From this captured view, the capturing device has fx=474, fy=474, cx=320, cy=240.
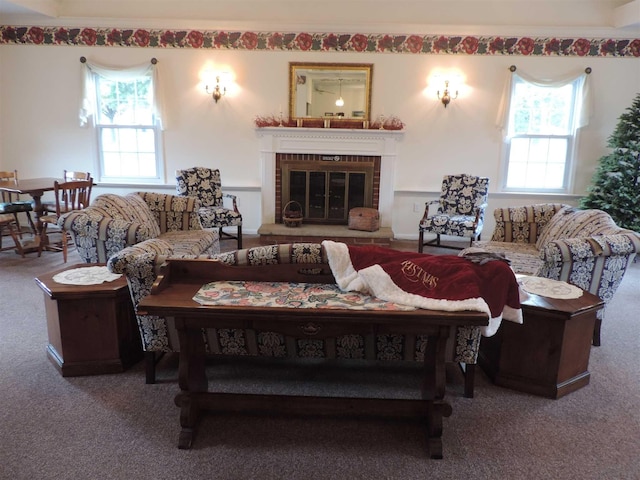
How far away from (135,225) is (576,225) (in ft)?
10.8

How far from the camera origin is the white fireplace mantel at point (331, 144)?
19.5 feet

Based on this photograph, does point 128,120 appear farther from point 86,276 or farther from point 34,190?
point 86,276

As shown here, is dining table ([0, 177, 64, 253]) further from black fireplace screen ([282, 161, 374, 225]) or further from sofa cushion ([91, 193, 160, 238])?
black fireplace screen ([282, 161, 374, 225])

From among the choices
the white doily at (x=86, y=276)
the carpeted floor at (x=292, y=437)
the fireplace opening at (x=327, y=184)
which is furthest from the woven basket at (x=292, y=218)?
the carpeted floor at (x=292, y=437)

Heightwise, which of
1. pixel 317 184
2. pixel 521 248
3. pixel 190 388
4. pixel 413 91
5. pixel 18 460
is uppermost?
pixel 413 91

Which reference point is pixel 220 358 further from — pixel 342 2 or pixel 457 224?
pixel 342 2

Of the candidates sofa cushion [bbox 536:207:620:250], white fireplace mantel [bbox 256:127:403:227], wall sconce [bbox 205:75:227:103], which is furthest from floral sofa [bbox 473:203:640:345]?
wall sconce [bbox 205:75:227:103]

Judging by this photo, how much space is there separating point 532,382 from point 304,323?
143 cm

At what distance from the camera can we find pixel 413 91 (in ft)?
19.4

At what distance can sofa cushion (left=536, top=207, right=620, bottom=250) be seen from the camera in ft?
11.0

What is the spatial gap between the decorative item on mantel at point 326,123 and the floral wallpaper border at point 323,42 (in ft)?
2.71

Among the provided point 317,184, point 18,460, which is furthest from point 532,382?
point 317,184

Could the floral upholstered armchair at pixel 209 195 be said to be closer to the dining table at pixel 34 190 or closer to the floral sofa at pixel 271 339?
the dining table at pixel 34 190

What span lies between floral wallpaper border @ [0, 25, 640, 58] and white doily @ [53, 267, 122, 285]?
395cm
